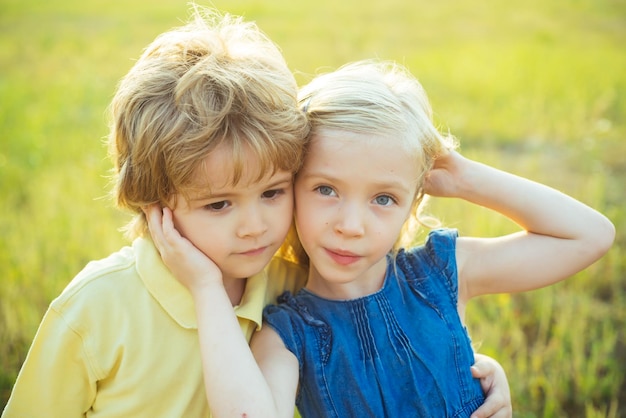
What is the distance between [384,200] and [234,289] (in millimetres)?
617

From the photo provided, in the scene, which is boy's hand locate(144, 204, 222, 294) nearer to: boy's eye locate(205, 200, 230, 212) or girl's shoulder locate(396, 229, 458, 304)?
boy's eye locate(205, 200, 230, 212)

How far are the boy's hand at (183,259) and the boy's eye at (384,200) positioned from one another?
1.76ft

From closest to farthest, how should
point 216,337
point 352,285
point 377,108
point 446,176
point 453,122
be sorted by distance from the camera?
point 216,337 → point 377,108 → point 352,285 → point 446,176 → point 453,122

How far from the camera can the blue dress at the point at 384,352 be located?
2.13 metres

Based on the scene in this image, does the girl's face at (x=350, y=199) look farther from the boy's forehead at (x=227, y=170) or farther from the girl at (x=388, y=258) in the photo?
the boy's forehead at (x=227, y=170)

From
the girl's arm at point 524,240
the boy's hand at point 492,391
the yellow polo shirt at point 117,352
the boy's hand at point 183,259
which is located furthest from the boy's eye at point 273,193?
the boy's hand at point 492,391

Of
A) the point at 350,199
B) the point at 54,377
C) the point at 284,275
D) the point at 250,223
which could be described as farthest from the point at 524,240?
the point at 54,377

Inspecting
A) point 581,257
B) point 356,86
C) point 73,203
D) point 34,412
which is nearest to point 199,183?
point 356,86

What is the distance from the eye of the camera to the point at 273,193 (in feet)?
6.98

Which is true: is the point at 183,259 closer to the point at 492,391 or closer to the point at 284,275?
the point at 284,275

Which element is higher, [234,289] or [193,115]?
[193,115]

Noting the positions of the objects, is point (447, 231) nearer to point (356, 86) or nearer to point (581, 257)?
point (581, 257)

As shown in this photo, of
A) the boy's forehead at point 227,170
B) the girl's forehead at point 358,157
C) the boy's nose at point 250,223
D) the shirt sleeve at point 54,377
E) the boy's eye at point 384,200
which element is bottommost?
the shirt sleeve at point 54,377

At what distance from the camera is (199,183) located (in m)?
1.99
